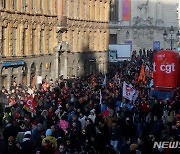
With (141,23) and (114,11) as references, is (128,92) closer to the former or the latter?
(141,23)

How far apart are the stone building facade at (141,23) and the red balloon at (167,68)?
6519 centimetres

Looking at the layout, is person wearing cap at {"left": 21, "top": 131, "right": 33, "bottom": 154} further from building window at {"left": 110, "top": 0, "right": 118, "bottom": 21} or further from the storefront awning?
building window at {"left": 110, "top": 0, "right": 118, "bottom": 21}

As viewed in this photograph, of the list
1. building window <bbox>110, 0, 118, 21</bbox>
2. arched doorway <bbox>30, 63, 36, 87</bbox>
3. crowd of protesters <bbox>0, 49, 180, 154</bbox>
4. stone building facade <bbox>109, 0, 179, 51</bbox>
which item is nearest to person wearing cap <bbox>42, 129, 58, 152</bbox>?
crowd of protesters <bbox>0, 49, 180, 154</bbox>

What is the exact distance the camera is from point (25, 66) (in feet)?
143

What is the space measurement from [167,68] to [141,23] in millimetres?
66717

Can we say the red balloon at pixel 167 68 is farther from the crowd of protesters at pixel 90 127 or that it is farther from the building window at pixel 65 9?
the building window at pixel 65 9

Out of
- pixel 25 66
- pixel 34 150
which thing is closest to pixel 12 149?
pixel 34 150

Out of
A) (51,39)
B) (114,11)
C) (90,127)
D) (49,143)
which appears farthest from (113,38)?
(49,143)

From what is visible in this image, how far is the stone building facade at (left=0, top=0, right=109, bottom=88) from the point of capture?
41181 millimetres

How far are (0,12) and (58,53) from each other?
1167 cm

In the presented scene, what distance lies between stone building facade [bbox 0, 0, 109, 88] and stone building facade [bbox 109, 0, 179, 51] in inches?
1133

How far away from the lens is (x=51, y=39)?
164ft

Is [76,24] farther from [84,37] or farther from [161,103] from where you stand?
[161,103]

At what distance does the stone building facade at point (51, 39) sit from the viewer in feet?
135
